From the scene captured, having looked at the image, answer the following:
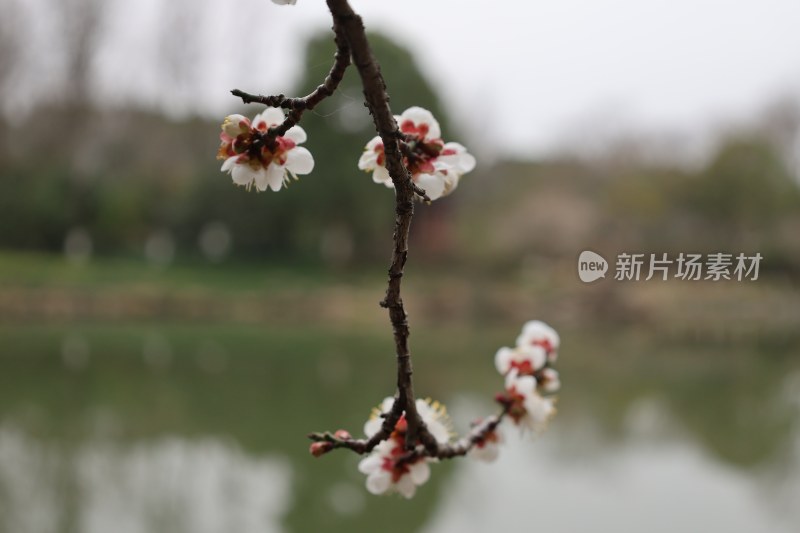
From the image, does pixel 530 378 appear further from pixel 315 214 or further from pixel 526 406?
pixel 315 214

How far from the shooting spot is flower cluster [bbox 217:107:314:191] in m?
0.43

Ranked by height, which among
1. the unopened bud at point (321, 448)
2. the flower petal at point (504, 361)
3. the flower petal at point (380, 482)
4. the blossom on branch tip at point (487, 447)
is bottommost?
the flower petal at point (380, 482)

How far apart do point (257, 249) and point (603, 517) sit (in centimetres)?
911

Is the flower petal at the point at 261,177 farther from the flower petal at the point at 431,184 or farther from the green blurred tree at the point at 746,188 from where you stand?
the green blurred tree at the point at 746,188

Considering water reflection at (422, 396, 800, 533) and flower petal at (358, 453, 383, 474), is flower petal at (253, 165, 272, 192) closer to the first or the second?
flower petal at (358, 453, 383, 474)

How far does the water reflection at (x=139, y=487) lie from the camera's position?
2613 millimetres

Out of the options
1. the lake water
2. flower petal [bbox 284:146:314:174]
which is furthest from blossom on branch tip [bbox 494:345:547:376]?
the lake water

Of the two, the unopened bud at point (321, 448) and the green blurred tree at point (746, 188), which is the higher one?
the green blurred tree at point (746, 188)

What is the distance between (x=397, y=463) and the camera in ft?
1.61

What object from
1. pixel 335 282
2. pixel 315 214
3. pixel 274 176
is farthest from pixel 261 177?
pixel 315 214

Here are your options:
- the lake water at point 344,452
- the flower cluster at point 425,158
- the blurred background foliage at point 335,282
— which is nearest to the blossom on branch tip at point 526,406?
the flower cluster at point 425,158

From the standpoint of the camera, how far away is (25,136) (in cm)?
1122

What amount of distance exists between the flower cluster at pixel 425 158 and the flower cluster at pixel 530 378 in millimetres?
213

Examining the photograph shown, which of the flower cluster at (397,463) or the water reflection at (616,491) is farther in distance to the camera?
the water reflection at (616,491)
